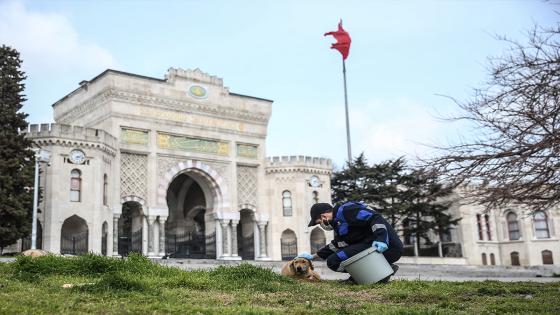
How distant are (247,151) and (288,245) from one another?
6017 millimetres

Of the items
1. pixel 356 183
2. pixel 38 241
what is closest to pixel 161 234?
pixel 38 241

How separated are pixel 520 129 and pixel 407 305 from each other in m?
3.24

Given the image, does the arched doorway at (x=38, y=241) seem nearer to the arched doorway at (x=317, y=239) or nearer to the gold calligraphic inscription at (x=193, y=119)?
the gold calligraphic inscription at (x=193, y=119)

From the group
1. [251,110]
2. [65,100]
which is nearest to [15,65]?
[65,100]

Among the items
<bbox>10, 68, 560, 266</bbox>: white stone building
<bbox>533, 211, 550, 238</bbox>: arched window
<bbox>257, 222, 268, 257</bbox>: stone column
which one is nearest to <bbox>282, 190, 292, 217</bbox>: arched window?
<bbox>10, 68, 560, 266</bbox>: white stone building

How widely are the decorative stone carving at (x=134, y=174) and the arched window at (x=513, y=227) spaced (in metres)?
30.8

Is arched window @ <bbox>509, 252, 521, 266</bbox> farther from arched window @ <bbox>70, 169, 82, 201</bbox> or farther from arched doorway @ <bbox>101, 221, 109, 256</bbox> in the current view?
arched window @ <bbox>70, 169, 82, 201</bbox>

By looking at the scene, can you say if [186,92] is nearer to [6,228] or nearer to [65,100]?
[65,100]

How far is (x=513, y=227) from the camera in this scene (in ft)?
160

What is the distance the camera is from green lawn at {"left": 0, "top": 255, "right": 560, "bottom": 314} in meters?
6.00

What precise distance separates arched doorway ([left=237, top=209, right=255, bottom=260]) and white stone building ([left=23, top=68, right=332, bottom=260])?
9 cm

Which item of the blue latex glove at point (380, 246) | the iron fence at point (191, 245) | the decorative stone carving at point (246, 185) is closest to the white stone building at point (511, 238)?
the decorative stone carving at point (246, 185)

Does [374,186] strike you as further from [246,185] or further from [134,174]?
[134,174]

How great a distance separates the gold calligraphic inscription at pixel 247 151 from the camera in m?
35.2
